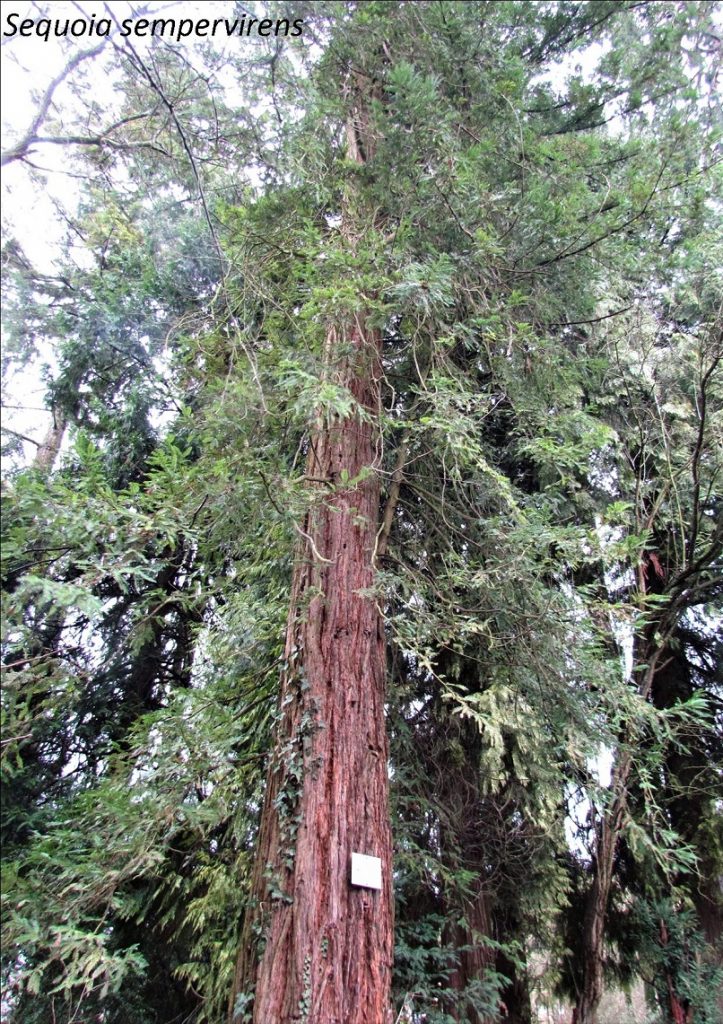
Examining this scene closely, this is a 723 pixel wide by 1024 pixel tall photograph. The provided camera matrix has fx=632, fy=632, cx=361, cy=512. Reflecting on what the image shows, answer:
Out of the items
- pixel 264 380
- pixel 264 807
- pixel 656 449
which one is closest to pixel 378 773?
pixel 264 807

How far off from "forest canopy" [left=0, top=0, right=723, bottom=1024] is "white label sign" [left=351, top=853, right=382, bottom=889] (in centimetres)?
6

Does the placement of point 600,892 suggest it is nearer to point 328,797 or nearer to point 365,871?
point 365,871

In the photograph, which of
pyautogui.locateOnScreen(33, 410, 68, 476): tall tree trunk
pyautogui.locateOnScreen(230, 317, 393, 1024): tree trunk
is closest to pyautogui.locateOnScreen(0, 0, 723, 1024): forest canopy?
pyautogui.locateOnScreen(230, 317, 393, 1024): tree trunk

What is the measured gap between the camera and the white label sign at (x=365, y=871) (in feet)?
8.67

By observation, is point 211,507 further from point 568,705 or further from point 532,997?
point 532,997

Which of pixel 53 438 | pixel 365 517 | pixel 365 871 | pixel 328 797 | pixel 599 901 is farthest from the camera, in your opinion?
pixel 53 438

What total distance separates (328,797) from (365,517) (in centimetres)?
148

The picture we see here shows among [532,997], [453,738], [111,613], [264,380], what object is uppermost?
[264,380]

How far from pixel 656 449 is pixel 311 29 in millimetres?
4493

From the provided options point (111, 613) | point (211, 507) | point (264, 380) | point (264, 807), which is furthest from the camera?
point (111, 613)

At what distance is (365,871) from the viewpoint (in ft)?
8.77

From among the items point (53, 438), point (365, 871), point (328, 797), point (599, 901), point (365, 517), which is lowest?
point (599, 901)

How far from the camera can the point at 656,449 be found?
18.9ft

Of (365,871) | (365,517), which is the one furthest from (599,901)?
(365,517)
